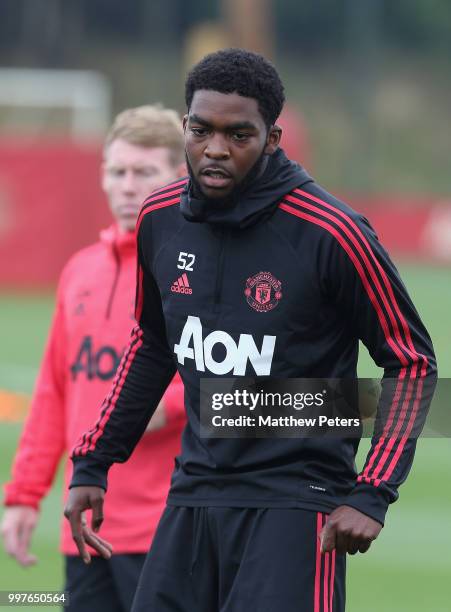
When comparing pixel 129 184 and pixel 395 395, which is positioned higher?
pixel 129 184

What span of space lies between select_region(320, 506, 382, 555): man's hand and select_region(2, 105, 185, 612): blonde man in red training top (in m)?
1.21

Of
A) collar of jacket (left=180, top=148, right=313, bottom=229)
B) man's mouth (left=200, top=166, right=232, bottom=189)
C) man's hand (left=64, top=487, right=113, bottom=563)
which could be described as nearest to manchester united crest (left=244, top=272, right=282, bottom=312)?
collar of jacket (left=180, top=148, right=313, bottom=229)

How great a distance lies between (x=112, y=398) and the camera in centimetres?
420

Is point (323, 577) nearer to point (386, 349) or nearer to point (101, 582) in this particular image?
point (386, 349)

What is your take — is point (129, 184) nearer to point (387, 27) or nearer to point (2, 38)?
point (2, 38)

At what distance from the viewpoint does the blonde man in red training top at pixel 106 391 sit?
4.76 meters

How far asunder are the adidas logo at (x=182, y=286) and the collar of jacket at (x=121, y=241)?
43.9 inches

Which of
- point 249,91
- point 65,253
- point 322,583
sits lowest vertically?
point 322,583

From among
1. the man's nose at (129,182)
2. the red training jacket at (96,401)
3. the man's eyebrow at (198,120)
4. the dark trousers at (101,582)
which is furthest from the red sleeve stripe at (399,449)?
the man's nose at (129,182)

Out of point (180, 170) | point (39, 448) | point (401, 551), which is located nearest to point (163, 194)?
point (180, 170)

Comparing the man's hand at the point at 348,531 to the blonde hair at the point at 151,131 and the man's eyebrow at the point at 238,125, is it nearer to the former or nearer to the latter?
the man's eyebrow at the point at 238,125

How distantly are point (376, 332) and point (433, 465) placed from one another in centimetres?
647

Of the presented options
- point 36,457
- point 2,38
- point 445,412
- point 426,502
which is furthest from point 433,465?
point 2,38

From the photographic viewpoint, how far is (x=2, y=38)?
5991 cm
